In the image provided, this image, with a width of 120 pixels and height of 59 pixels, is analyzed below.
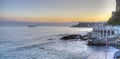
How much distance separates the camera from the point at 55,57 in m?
61.8

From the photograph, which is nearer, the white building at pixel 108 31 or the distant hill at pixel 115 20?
the white building at pixel 108 31

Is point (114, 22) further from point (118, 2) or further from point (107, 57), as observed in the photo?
point (107, 57)

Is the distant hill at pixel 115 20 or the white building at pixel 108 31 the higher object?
the distant hill at pixel 115 20

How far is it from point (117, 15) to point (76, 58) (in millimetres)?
66816

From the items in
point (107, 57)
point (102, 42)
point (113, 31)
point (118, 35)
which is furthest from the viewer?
point (113, 31)

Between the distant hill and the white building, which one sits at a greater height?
the distant hill

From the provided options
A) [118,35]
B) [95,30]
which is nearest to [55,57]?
[118,35]

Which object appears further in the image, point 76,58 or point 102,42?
point 102,42

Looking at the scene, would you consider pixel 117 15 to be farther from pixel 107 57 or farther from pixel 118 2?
pixel 107 57

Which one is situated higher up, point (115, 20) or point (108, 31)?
point (115, 20)

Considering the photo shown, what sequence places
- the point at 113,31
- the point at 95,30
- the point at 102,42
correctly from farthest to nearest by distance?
the point at 95,30
the point at 113,31
the point at 102,42

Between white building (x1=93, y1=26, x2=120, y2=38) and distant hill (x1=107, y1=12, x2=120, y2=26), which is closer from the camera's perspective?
white building (x1=93, y1=26, x2=120, y2=38)

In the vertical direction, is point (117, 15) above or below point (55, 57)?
above

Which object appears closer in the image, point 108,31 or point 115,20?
point 108,31
